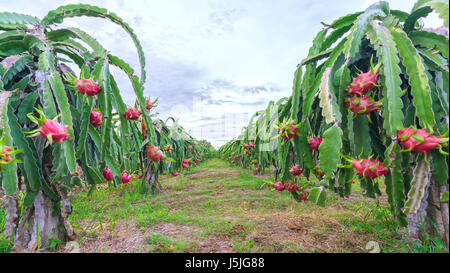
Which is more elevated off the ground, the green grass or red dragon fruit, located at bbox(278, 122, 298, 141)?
red dragon fruit, located at bbox(278, 122, 298, 141)

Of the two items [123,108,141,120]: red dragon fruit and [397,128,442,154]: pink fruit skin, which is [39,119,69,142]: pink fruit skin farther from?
[397,128,442,154]: pink fruit skin

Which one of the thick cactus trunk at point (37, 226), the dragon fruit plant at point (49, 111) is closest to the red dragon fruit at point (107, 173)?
the dragon fruit plant at point (49, 111)

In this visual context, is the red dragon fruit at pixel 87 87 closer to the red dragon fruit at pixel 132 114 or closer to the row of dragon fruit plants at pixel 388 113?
the red dragon fruit at pixel 132 114

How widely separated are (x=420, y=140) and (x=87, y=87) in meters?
1.66

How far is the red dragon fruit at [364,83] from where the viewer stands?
1055 millimetres

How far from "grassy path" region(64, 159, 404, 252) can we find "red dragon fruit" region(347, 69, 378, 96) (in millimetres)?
1017

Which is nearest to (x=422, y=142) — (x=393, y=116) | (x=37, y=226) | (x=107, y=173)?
(x=393, y=116)

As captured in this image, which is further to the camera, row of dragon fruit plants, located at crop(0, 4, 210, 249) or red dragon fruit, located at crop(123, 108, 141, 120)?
red dragon fruit, located at crop(123, 108, 141, 120)

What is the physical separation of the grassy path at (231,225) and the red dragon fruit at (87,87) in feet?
3.58

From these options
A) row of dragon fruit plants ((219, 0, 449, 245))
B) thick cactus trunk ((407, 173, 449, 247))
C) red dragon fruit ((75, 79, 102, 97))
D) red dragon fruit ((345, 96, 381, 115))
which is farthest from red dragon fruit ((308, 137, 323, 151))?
red dragon fruit ((75, 79, 102, 97))

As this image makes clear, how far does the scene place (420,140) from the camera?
0.87m

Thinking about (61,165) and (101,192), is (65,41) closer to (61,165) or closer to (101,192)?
(61,165)

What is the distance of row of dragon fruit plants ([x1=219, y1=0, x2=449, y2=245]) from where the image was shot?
964 mm
